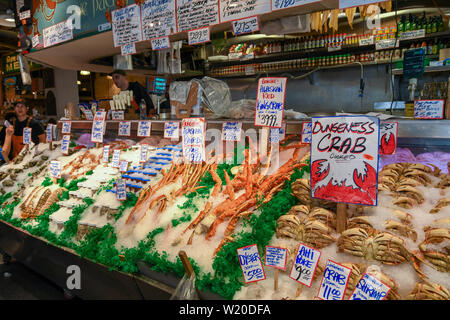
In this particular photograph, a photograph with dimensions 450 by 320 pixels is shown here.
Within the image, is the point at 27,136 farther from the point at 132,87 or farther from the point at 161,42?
the point at 161,42

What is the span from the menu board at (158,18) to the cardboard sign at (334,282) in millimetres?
2312

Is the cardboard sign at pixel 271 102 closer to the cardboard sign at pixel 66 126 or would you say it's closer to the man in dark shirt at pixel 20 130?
the cardboard sign at pixel 66 126

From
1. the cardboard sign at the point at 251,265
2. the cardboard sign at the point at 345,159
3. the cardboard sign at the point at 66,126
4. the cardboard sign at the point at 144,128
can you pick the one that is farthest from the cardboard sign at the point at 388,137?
the cardboard sign at the point at 66,126

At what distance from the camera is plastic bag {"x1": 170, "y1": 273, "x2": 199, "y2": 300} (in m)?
1.45

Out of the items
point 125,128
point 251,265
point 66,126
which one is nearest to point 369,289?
point 251,265

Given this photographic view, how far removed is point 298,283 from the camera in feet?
5.07

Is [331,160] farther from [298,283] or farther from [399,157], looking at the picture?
[399,157]

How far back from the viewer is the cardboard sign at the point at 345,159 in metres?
1.45

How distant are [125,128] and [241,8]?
1.76 metres

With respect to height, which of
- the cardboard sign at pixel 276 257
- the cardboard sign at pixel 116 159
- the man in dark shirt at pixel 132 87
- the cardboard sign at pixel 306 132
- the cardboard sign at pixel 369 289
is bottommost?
the cardboard sign at pixel 369 289

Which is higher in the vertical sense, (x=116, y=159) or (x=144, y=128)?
(x=144, y=128)

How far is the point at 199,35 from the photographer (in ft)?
→ 8.63

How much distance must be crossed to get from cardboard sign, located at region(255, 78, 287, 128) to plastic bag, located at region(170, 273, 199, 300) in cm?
102
